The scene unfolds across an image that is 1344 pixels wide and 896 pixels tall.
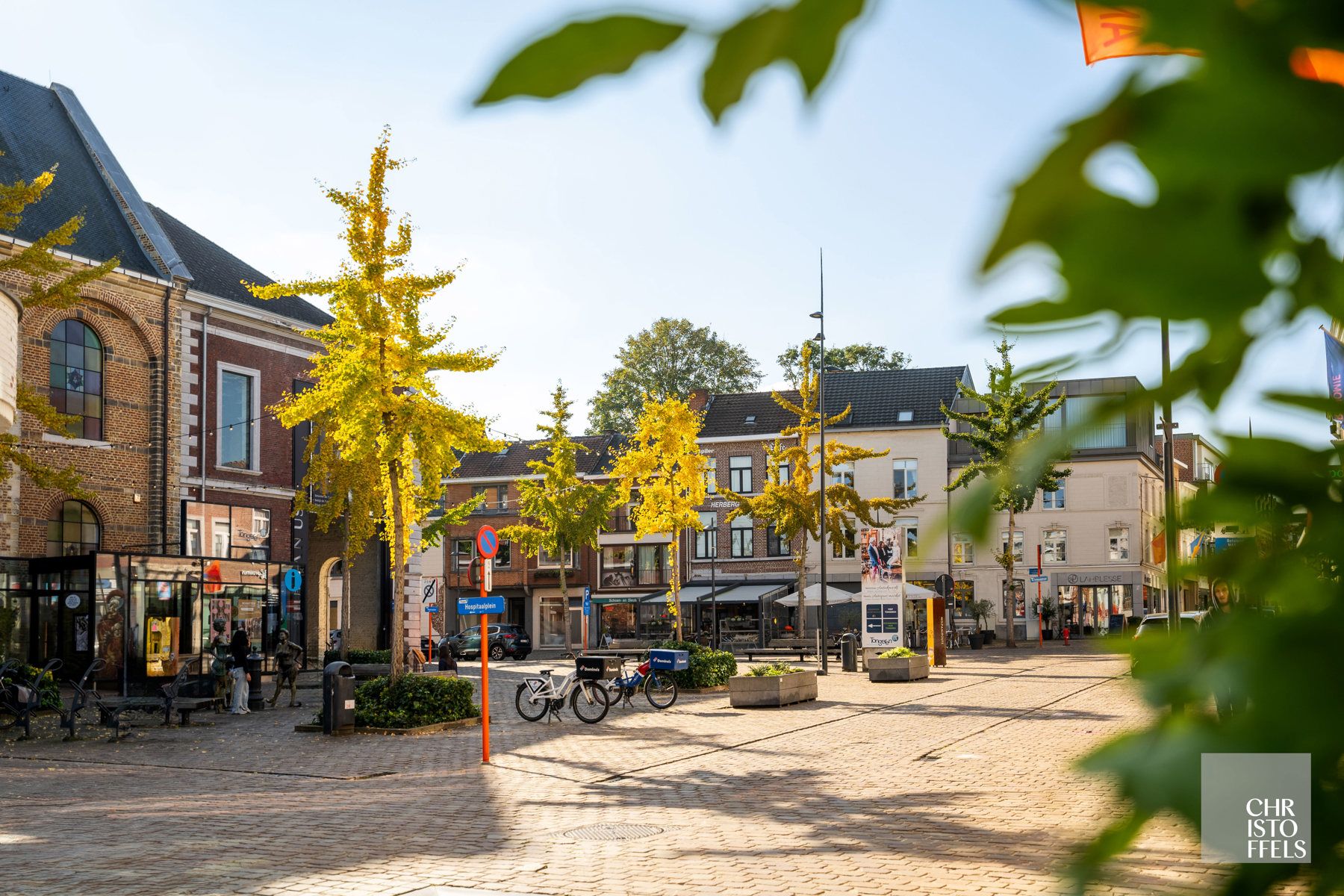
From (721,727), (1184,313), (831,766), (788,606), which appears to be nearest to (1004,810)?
(831,766)

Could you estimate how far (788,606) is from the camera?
5706 centimetres

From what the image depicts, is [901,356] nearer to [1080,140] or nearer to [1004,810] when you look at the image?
[1004,810]

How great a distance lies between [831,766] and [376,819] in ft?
18.4

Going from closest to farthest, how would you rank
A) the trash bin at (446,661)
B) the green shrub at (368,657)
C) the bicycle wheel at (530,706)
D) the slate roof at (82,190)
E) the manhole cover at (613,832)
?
the manhole cover at (613,832), the bicycle wheel at (530,706), the green shrub at (368,657), the slate roof at (82,190), the trash bin at (446,661)

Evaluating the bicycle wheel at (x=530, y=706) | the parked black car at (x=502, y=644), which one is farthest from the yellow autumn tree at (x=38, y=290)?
the parked black car at (x=502, y=644)

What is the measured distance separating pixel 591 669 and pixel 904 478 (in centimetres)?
4011

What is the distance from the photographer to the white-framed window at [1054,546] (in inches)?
2473

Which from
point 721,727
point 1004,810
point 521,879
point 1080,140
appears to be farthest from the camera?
point 721,727

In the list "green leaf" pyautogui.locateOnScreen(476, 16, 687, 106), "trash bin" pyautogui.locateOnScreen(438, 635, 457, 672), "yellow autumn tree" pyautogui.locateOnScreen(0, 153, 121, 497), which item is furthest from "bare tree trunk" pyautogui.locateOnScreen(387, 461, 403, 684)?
"green leaf" pyautogui.locateOnScreen(476, 16, 687, 106)

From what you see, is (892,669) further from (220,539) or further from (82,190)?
(82,190)

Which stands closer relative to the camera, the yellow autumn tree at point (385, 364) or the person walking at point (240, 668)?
the yellow autumn tree at point (385, 364)

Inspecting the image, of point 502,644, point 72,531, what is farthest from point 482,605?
point 502,644

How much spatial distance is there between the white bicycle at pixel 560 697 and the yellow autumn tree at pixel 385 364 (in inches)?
85.8

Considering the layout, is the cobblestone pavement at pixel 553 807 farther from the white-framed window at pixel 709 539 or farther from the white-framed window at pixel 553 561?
the white-framed window at pixel 553 561
